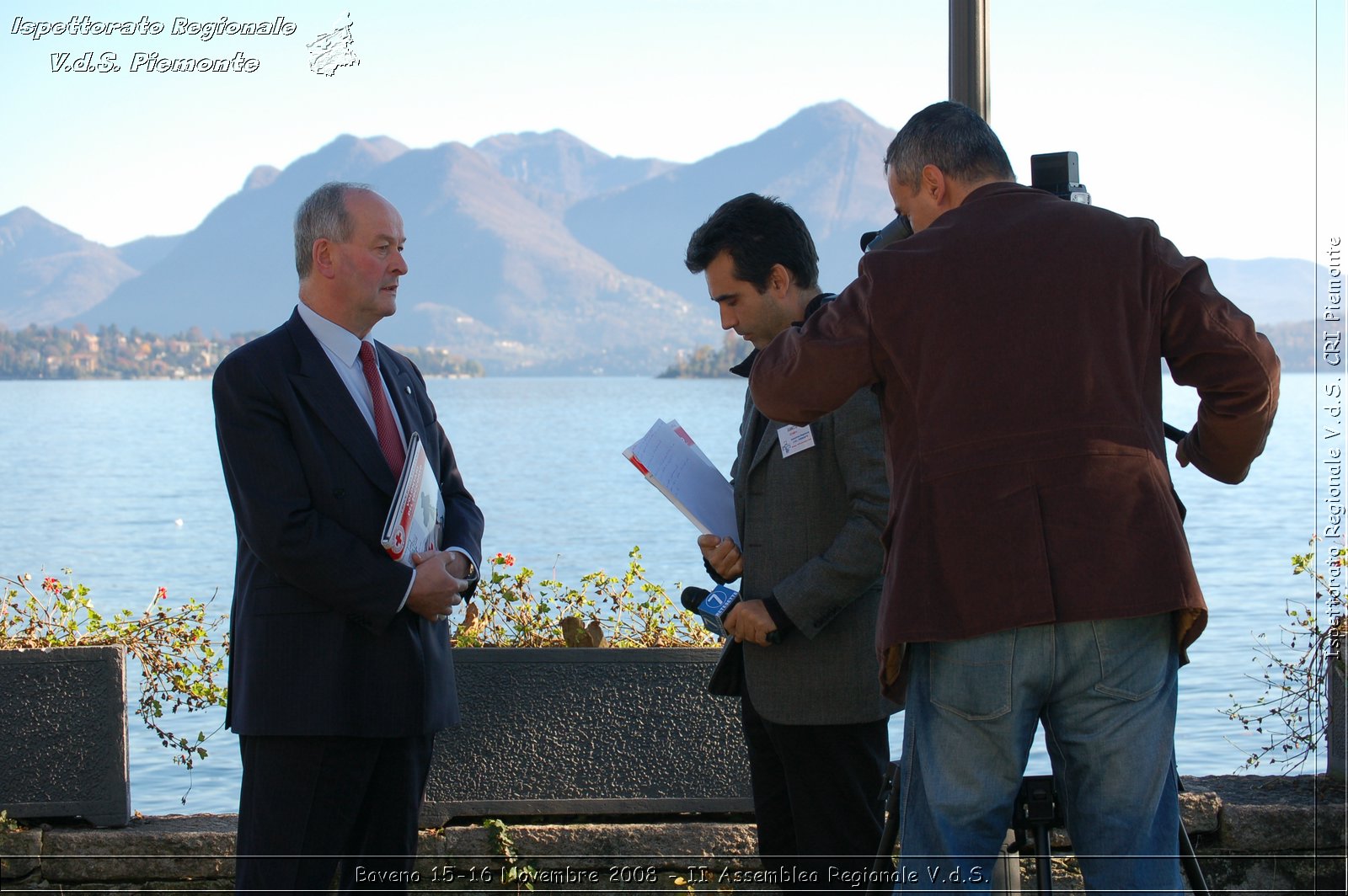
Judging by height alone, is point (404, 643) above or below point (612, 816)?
above

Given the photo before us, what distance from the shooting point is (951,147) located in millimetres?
2203

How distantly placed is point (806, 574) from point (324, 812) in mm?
1186

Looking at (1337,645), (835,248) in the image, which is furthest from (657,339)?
(1337,645)

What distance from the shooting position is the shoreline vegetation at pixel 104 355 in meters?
64.9

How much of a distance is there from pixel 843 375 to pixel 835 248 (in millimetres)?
193520

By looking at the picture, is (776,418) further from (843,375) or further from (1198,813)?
(1198,813)

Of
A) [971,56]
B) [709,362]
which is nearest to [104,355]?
[709,362]

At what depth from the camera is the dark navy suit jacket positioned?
8.93 ft

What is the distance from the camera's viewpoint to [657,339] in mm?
141750

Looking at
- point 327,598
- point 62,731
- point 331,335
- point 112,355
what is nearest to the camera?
point 327,598

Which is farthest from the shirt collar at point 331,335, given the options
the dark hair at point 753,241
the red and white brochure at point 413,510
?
the dark hair at point 753,241

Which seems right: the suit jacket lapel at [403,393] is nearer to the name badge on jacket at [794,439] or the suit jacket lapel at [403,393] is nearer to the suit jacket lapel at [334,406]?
the suit jacket lapel at [334,406]

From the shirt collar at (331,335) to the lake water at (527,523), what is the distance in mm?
3071

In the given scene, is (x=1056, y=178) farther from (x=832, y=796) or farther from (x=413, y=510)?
(x=413, y=510)
